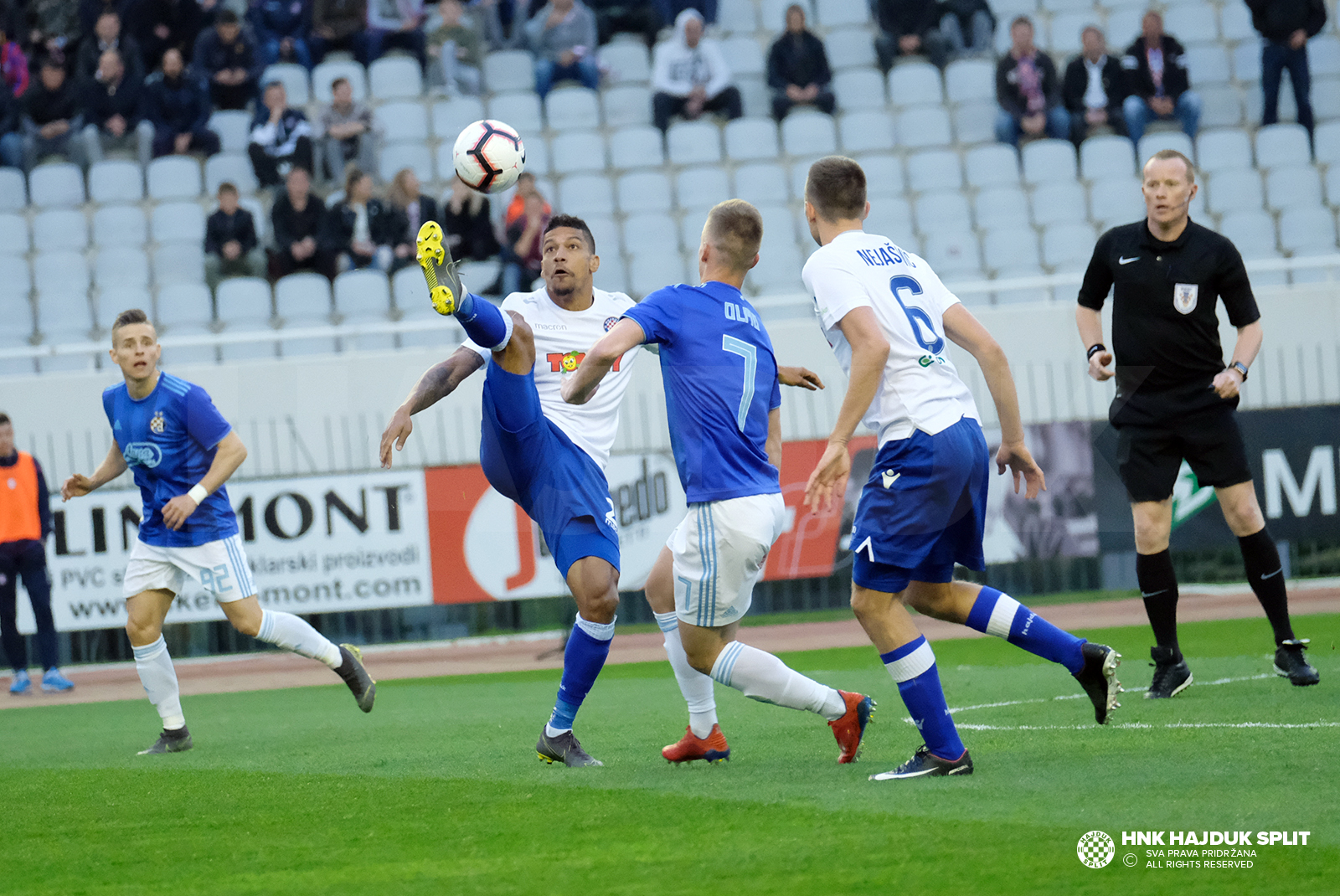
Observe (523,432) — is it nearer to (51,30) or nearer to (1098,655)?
(1098,655)

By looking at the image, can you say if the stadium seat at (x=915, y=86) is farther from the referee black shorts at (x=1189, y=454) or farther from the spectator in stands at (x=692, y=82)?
the referee black shorts at (x=1189, y=454)

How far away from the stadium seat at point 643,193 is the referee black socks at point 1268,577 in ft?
32.6

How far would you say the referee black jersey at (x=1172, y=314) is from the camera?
666 cm

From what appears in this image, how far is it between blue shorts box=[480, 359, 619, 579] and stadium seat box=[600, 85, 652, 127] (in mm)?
11519

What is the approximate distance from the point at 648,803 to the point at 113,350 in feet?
13.9

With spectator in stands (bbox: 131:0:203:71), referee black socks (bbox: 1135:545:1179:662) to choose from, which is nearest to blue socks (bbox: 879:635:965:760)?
referee black socks (bbox: 1135:545:1179:662)

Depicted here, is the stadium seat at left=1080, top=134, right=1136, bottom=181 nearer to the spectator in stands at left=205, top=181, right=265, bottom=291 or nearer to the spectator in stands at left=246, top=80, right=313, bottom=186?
the spectator in stands at left=246, top=80, right=313, bottom=186

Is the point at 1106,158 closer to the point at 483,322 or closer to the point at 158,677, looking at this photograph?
the point at 158,677

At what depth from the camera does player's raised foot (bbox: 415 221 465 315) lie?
16.1ft

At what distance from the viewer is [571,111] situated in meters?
16.6


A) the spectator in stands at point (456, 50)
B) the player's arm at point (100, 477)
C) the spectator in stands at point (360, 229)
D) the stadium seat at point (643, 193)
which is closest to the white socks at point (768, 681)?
the player's arm at point (100, 477)

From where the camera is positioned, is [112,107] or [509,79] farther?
[509,79]

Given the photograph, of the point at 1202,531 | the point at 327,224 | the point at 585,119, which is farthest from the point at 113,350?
the point at 585,119

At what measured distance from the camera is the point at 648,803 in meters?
4.58
